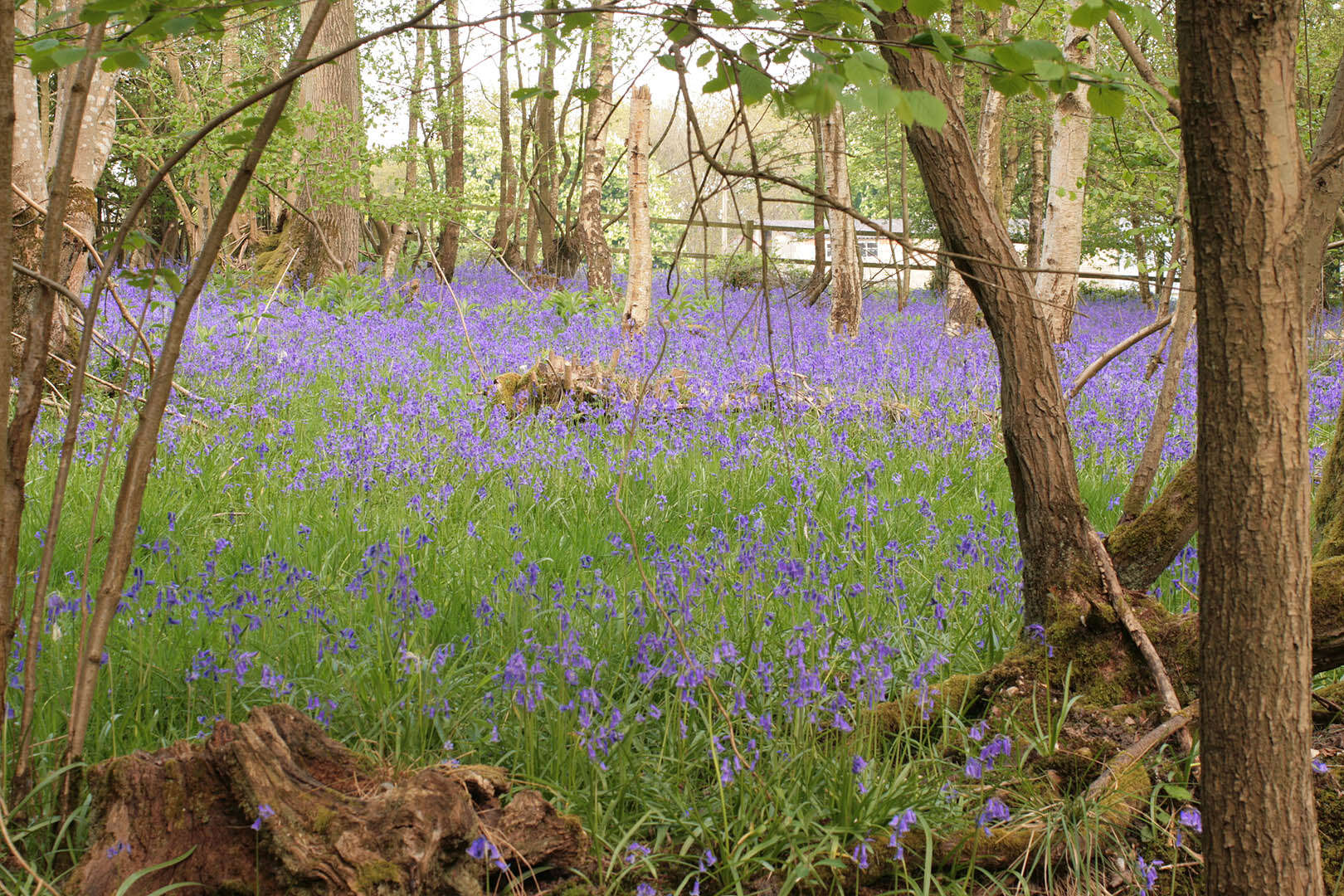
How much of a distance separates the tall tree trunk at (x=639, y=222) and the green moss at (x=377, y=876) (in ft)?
A: 21.9

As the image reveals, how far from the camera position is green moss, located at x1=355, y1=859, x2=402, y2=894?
177cm

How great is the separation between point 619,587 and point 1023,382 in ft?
4.96

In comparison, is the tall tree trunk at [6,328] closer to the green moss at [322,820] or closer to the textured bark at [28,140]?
the green moss at [322,820]

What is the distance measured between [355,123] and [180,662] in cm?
979

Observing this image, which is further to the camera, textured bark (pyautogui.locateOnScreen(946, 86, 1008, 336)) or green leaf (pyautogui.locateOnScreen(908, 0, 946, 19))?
textured bark (pyautogui.locateOnScreen(946, 86, 1008, 336))

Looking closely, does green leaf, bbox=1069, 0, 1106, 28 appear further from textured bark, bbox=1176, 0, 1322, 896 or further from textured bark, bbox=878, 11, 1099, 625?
textured bark, bbox=878, 11, 1099, 625

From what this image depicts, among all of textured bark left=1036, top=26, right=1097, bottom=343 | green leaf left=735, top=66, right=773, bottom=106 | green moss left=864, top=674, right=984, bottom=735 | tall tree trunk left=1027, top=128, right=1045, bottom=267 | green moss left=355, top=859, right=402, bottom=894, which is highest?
tall tree trunk left=1027, top=128, right=1045, bottom=267

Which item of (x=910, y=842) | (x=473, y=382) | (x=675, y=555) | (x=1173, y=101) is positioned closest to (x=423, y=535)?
(x=675, y=555)

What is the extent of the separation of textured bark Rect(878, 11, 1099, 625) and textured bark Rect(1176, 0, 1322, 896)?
1071 millimetres

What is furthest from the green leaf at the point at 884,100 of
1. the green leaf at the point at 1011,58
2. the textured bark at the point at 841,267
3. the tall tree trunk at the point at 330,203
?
the tall tree trunk at the point at 330,203

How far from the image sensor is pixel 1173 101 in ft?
8.46

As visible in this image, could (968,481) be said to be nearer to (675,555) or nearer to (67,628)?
(675,555)

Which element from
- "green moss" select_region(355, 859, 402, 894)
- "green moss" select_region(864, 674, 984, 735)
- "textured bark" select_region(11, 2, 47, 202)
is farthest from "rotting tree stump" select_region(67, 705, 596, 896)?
"textured bark" select_region(11, 2, 47, 202)

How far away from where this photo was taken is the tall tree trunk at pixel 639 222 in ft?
26.3
